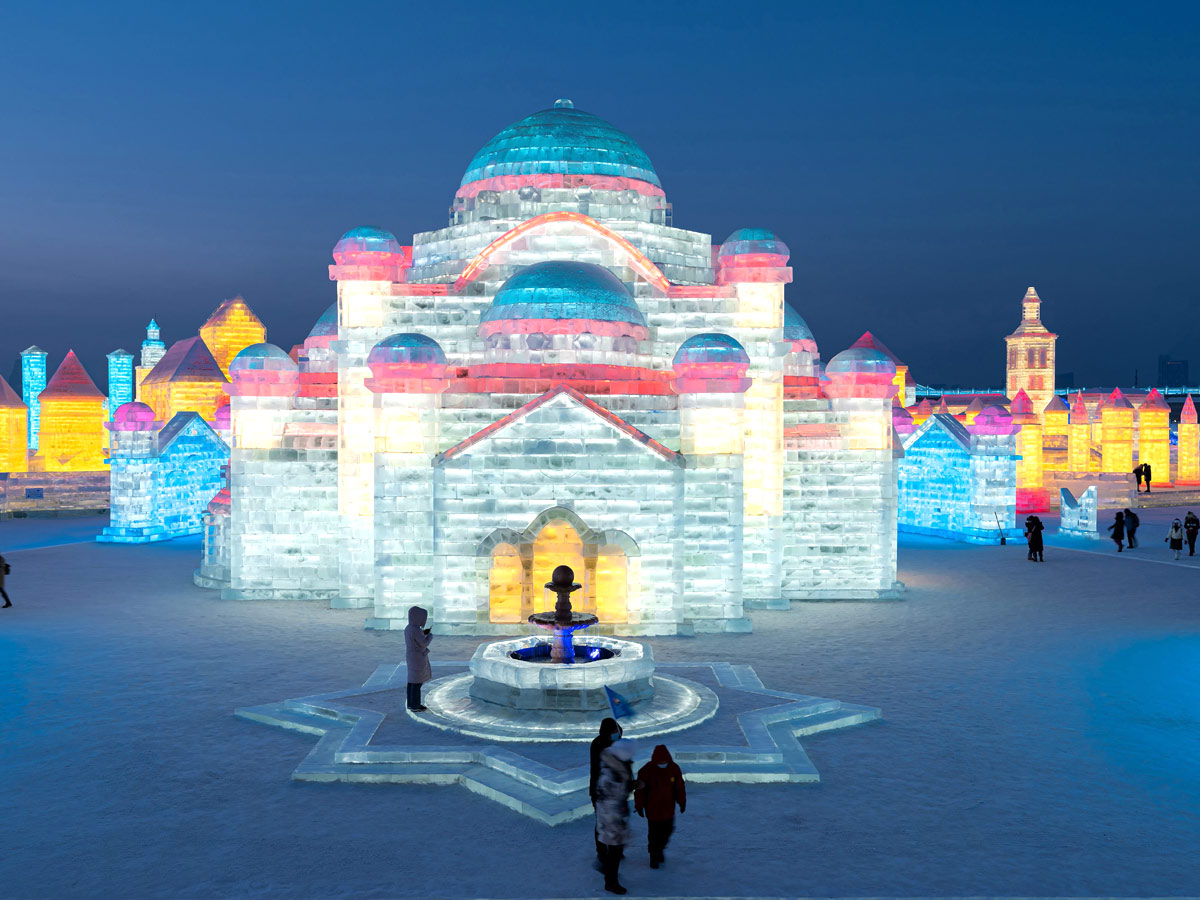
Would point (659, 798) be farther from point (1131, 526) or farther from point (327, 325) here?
point (1131, 526)

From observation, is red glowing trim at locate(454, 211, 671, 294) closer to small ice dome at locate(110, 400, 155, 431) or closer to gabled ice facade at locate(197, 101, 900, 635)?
gabled ice facade at locate(197, 101, 900, 635)

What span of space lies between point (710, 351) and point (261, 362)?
965 centimetres

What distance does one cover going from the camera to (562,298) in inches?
742

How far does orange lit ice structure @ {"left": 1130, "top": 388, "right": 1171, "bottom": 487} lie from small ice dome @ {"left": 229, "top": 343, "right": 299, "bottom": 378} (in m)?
43.8

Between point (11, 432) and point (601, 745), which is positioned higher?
point (11, 432)

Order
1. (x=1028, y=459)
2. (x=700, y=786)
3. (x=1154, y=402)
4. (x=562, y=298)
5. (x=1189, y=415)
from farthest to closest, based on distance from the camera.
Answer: (x=1189, y=415) → (x=1154, y=402) → (x=1028, y=459) → (x=562, y=298) → (x=700, y=786)

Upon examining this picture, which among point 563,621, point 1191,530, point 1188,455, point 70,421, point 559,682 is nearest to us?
point 559,682

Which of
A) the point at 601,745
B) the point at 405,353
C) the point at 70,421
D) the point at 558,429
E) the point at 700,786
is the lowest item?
the point at 700,786

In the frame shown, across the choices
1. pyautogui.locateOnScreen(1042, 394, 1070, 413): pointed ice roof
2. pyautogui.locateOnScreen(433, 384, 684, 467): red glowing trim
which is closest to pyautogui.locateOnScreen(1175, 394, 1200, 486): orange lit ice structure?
pyautogui.locateOnScreen(1042, 394, 1070, 413): pointed ice roof

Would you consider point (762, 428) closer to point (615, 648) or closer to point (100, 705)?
point (615, 648)

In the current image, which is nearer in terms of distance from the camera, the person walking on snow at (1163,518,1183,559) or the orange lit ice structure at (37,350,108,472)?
the person walking on snow at (1163,518,1183,559)

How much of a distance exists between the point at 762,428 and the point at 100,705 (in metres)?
12.6

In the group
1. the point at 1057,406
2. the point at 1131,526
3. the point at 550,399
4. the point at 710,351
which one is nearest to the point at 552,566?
the point at 550,399

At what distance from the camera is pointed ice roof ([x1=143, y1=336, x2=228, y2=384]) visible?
160 ft
